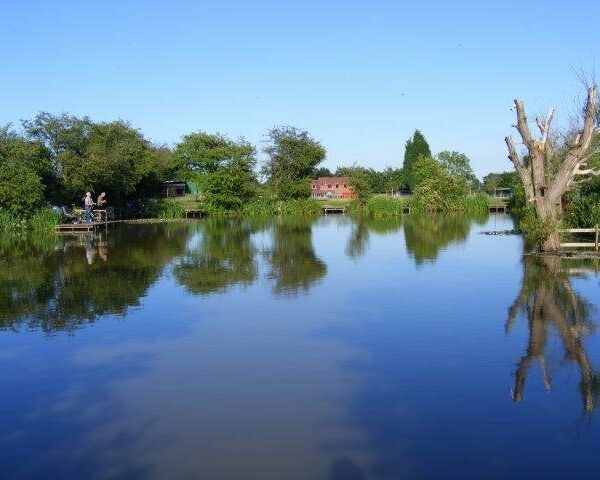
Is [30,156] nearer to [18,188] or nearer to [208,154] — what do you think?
[18,188]

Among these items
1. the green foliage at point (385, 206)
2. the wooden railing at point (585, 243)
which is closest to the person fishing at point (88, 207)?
the green foliage at point (385, 206)

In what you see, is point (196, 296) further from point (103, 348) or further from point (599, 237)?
point (599, 237)

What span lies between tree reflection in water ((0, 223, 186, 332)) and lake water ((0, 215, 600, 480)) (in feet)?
0.36

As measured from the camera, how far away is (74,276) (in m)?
17.6

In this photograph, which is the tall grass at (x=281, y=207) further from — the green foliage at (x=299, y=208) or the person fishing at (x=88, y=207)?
the person fishing at (x=88, y=207)

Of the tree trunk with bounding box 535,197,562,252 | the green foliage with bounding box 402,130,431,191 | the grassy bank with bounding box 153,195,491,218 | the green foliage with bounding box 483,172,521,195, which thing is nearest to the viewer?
the tree trunk with bounding box 535,197,562,252

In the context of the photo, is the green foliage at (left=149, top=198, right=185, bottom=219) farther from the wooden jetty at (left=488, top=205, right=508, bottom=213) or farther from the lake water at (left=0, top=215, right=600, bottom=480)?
the lake water at (left=0, top=215, right=600, bottom=480)

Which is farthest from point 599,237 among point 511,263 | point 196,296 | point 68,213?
point 68,213

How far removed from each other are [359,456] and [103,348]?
5382 mm

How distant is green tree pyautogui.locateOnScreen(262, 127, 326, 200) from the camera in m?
60.8

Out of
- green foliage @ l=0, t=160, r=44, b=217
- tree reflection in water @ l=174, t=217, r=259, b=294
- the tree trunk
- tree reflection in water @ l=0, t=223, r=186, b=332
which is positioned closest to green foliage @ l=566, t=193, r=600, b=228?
the tree trunk

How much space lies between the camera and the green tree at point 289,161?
6084cm

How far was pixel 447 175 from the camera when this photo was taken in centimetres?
5562

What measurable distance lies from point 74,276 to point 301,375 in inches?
437
